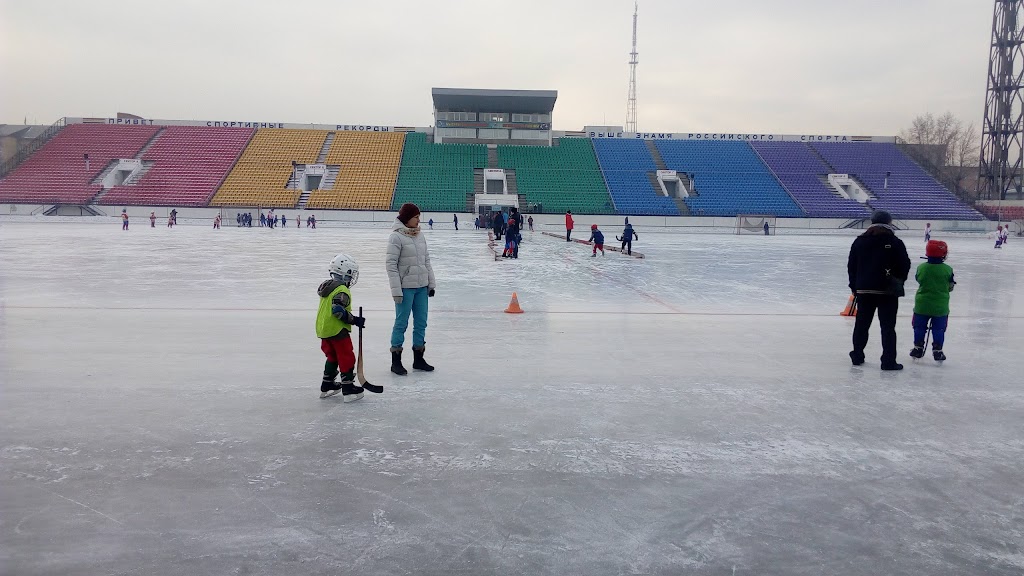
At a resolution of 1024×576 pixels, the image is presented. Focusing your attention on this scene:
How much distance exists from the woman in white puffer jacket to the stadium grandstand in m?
44.3

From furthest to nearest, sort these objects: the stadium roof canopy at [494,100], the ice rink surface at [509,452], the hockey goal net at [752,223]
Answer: the stadium roof canopy at [494,100], the hockey goal net at [752,223], the ice rink surface at [509,452]

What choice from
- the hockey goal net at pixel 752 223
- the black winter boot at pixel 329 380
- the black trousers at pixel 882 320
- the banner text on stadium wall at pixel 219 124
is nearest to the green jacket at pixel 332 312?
the black winter boot at pixel 329 380

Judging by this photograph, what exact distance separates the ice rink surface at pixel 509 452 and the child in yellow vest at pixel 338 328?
19 centimetres

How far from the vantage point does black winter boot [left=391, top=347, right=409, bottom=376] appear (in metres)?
5.93

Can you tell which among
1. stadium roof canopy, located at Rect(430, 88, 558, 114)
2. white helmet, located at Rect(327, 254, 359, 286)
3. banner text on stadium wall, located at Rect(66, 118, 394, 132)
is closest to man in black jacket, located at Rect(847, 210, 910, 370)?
white helmet, located at Rect(327, 254, 359, 286)

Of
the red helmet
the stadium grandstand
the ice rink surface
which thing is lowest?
the ice rink surface

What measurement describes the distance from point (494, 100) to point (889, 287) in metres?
53.5

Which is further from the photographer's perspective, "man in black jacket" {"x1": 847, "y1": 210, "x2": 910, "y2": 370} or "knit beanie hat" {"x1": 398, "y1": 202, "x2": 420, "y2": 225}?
"man in black jacket" {"x1": 847, "y1": 210, "x2": 910, "y2": 370}

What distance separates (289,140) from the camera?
200 ft

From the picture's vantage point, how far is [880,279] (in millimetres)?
→ 6480

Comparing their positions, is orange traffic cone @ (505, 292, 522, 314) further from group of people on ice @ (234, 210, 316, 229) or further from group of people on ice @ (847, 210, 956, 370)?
group of people on ice @ (234, 210, 316, 229)

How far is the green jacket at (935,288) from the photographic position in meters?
6.68

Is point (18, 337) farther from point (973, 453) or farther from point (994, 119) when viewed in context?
point (994, 119)

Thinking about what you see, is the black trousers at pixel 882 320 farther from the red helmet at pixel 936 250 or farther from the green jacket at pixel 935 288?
the red helmet at pixel 936 250
